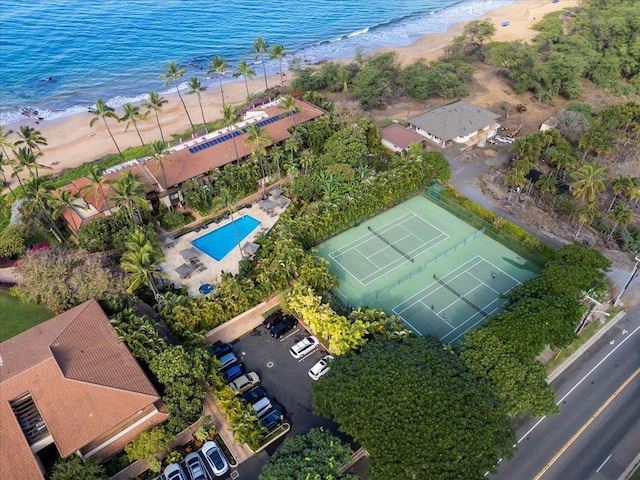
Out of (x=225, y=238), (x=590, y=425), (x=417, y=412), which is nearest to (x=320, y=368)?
(x=417, y=412)

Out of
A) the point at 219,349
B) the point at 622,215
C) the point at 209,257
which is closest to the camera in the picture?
the point at 219,349

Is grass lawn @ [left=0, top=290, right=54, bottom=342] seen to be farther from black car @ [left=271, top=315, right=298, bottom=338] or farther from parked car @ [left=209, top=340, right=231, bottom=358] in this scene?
black car @ [left=271, top=315, right=298, bottom=338]

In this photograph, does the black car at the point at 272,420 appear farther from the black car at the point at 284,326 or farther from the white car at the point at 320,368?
the black car at the point at 284,326

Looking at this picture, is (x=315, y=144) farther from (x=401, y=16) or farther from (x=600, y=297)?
(x=401, y=16)

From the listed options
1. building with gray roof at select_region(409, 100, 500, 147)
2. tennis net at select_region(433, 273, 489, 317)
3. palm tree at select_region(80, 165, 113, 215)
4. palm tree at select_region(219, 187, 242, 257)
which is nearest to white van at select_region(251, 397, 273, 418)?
palm tree at select_region(219, 187, 242, 257)

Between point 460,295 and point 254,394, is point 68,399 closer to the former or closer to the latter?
point 254,394

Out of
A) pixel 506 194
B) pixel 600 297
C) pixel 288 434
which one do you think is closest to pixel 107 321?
pixel 288 434

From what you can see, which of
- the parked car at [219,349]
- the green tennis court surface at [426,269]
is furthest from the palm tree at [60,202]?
the green tennis court surface at [426,269]
